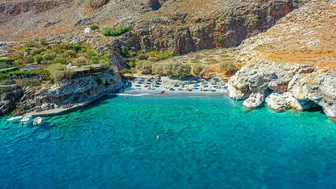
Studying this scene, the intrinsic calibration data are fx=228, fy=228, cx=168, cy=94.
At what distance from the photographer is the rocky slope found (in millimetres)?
24531

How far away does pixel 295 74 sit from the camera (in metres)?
27.4

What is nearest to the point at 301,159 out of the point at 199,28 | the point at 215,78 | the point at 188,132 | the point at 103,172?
the point at 188,132

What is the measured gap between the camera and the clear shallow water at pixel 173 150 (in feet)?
54.0

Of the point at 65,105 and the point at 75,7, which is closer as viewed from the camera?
the point at 65,105

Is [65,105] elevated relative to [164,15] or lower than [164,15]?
lower

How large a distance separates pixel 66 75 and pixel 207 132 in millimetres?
21264

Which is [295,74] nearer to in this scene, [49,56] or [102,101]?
[102,101]

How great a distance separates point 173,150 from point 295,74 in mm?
18051

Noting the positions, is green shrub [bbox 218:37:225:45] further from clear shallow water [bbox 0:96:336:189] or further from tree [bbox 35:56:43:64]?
tree [bbox 35:56:43:64]

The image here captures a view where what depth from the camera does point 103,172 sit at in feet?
57.8

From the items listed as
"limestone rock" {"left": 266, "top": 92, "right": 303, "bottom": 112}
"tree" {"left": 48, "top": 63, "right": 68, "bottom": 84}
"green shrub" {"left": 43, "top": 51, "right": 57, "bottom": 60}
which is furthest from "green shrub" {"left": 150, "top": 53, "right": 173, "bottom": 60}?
"limestone rock" {"left": 266, "top": 92, "right": 303, "bottom": 112}

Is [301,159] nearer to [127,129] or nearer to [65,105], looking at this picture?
[127,129]

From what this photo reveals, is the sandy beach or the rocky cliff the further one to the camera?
the sandy beach

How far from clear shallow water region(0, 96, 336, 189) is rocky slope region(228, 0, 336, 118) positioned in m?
2.09
